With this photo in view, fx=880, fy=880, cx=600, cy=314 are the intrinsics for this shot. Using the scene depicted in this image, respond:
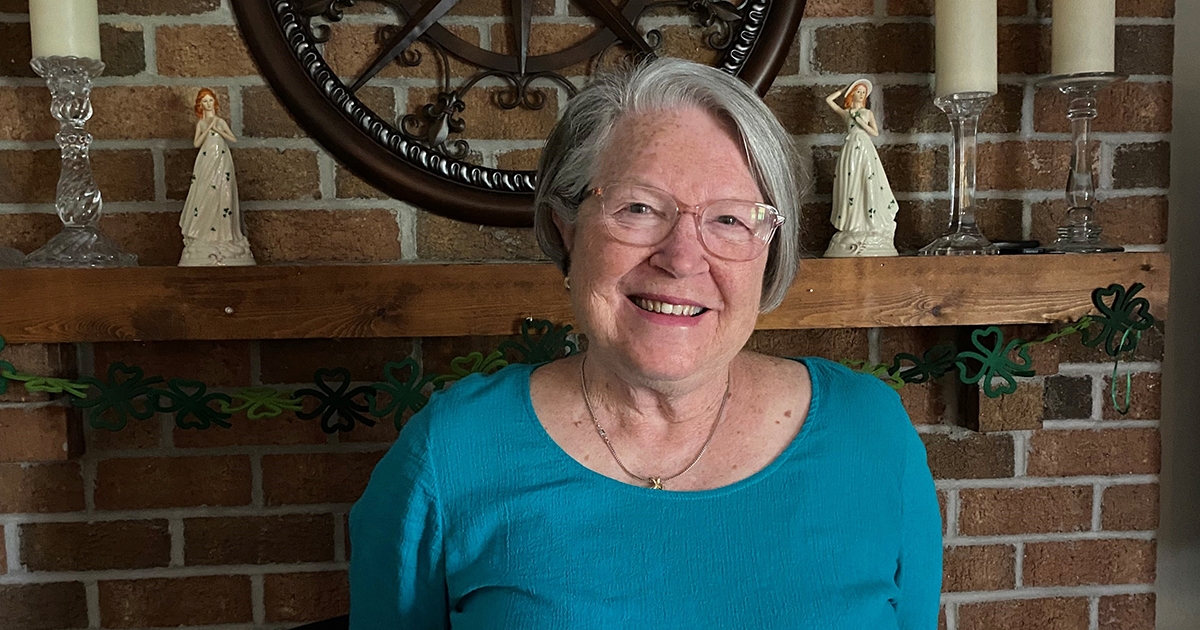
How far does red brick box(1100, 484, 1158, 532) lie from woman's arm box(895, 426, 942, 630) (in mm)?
652

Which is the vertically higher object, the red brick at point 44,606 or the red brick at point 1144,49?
the red brick at point 1144,49

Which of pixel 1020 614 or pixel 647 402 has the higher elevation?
pixel 647 402

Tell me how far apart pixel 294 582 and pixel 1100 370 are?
4.83 ft

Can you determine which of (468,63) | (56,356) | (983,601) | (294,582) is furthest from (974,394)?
(56,356)

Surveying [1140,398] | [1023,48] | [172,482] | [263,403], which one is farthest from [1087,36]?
[172,482]

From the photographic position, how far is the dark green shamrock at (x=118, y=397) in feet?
4.40

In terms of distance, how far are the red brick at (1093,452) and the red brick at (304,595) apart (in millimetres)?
1252

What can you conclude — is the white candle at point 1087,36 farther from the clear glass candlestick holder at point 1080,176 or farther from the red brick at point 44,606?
the red brick at point 44,606

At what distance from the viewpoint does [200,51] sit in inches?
56.3

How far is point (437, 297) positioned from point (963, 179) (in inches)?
33.8

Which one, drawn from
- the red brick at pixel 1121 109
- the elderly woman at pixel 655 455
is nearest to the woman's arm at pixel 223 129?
the elderly woman at pixel 655 455

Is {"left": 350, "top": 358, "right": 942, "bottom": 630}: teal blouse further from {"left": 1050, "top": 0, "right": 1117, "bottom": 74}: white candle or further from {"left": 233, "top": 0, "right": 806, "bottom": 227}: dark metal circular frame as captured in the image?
{"left": 1050, "top": 0, "right": 1117, "bottom": 74}: white candle

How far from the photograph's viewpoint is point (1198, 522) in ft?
5.44

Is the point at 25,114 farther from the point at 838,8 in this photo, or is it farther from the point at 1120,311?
the point at 1120,311
